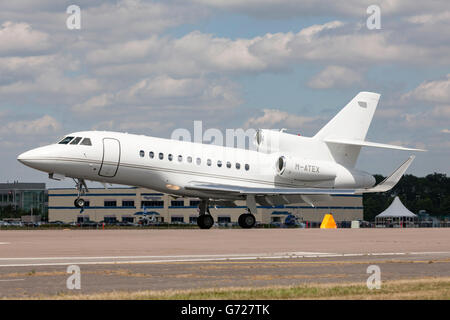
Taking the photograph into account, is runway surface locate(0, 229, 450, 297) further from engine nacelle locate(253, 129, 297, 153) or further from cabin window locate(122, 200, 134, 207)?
cabin window locate(122, 200, 134, 207)

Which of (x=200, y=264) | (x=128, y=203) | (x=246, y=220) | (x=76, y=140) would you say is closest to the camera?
(x=200, y=264)

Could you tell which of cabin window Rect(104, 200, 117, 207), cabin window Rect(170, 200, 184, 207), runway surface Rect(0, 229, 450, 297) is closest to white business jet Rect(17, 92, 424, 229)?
runway surface Rect(0, 229, 450, 297)

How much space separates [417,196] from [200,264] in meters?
172

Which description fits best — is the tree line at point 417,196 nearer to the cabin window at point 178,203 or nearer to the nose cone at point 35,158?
the cabin window at point 178,203

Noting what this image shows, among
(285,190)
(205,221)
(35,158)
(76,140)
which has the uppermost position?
(76,140)

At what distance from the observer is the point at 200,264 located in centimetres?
1883

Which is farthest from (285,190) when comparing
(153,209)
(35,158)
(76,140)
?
(153,209)

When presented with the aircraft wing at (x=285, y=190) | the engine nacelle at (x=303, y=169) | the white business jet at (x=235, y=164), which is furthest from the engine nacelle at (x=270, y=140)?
the aircraft wing at (x=285, y=190)

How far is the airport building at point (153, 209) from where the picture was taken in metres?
130

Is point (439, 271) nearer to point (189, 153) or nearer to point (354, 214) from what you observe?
point (189, 153)

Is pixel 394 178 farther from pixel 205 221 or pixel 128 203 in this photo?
pixel 128 203

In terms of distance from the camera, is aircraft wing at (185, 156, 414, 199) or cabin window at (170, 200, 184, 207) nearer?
aircraft wing at (185, 156, 414, 199)

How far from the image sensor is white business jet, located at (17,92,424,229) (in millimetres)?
40406

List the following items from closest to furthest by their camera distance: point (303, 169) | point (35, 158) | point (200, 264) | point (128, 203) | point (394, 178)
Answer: point (200, 264) → point (35, 158) → point (394, 178) → point (303, 169) → point (128, 203)
